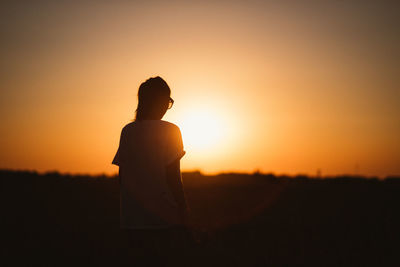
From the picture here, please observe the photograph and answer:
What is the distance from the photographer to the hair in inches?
144

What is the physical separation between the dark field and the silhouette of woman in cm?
17

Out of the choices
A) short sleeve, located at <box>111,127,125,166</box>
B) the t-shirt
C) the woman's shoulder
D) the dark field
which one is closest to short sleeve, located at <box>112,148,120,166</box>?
short sleeve, located at <box>111,127,125,166</box>

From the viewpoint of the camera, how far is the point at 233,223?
11133 millimetres

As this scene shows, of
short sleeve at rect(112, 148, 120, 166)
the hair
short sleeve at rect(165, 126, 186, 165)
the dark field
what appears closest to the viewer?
short sleeve at rect(165, 126, 186, 165)

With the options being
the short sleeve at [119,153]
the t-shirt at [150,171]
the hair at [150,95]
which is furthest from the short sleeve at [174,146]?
the short sleeve at [119,153]

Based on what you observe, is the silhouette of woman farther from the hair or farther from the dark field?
the dark field

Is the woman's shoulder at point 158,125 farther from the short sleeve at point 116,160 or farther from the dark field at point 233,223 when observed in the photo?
the dark field at point 233,223

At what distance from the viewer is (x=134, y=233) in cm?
366

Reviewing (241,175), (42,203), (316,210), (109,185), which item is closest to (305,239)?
(316,210)

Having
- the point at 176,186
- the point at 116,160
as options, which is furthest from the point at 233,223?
the point at 176,186

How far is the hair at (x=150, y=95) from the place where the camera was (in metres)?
3.65

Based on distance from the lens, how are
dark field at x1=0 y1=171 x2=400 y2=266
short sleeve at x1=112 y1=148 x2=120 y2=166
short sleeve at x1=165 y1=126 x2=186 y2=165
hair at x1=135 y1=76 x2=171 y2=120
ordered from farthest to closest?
dark field at x1=0 y1=171 x2=400 y2=266, short sleeve at x1=112 y1=148 x2=120 y2=166, hair at x1=135 y1=76 x2=171 y2=120, short sleeve at x1=165 y1=126 x2=186 y2=165

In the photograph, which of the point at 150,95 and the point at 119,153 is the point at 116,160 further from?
the point at 150,95

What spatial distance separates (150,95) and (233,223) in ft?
26.1
